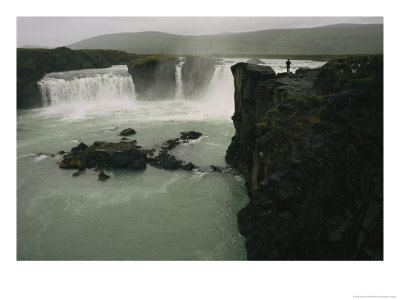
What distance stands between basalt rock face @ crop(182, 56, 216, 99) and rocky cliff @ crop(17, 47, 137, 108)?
22741 millimetres

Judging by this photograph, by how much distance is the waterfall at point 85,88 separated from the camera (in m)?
46.7

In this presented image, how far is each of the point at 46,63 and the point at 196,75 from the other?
99.7 ft

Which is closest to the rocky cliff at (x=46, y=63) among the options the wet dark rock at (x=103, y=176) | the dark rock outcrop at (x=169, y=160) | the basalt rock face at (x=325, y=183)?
the dark rock outcrop at (x=169, y=160)

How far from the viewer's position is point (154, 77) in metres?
52.0

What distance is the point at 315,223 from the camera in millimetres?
9078

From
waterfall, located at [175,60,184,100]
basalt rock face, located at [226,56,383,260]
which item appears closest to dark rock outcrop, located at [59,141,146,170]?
basalt rock face, located at [226,56,383,260]

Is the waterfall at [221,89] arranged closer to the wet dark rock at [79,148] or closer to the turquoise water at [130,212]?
the turquoise water at [130,212]

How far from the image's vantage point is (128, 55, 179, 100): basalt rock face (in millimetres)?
51500

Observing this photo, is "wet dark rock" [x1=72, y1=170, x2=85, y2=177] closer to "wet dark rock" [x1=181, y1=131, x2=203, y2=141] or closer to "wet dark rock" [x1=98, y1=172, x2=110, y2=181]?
"wet dark rock" [x1=98, y1=172, x2=110, y2=181]

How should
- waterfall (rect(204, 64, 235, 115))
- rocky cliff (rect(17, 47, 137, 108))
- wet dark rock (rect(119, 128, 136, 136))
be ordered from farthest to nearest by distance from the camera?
rocky cliff (rect(17, 47, 137, 108))
waterfall (rect(204, 64, 235, 115))
wet dark rock (rect(119, 128, 136, 136))

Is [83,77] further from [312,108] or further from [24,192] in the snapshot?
[312,108]

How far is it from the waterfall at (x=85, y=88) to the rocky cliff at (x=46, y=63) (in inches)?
60.8

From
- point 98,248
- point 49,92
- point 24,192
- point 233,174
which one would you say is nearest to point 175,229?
point 98,248

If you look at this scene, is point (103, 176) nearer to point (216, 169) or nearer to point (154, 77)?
point (216, 169)
